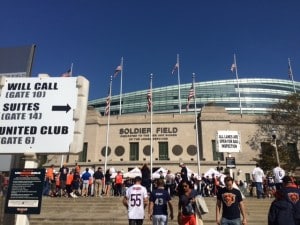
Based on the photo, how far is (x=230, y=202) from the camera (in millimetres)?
6758

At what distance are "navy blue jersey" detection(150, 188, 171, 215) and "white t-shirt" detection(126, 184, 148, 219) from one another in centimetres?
26

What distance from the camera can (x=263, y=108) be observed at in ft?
258

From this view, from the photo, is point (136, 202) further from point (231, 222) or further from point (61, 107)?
point (61, 107)

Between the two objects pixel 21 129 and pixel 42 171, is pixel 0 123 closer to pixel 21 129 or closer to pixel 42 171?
pixel 21 129

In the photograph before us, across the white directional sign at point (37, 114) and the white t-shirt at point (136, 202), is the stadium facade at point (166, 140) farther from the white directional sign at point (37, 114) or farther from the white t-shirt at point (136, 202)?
the white directional sign at point (37, 114)

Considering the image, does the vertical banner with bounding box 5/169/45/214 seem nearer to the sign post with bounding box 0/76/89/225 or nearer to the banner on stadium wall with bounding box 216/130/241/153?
the sign post with bounding box 0/76/89/225

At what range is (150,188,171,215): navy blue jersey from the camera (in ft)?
24.8

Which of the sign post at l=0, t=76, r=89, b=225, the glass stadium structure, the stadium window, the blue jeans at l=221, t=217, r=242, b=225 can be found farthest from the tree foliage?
the glass stadium structure

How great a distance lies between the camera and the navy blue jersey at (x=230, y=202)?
21.9ft

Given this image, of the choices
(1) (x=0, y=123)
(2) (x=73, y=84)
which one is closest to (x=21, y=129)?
(1) (x=0, y=123)

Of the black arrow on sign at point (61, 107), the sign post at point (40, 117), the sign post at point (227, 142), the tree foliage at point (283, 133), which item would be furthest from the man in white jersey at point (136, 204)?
the tree foliage at point (283, 133)

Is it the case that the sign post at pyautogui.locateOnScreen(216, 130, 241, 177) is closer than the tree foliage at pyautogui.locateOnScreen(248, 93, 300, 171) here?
Yes

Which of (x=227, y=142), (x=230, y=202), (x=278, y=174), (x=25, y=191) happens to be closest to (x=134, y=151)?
(x=227, y=142)

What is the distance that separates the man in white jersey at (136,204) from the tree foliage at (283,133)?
24643 mm
